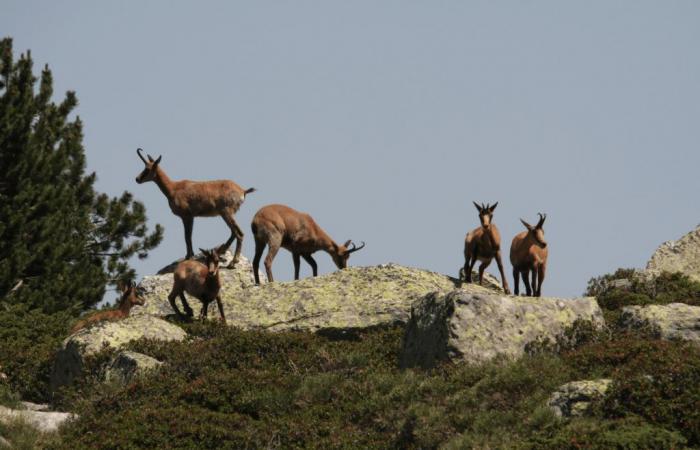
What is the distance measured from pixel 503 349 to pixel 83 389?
22.9ft

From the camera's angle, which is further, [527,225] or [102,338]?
[527,225]

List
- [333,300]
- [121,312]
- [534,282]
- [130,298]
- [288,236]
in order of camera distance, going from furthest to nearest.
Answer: [288,236]
[130,298]
[121,312]
[534,282]
[333,300]

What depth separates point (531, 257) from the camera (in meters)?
23.3

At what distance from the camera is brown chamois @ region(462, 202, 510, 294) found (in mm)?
23984

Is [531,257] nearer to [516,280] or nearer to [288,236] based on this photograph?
[516,280]

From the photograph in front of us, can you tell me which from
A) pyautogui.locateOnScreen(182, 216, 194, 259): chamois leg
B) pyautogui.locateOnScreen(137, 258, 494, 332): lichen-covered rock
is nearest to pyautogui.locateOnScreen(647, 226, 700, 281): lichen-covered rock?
pyautogui.locateOnScreen(137, 258, 494, 332): lichen-covered rock

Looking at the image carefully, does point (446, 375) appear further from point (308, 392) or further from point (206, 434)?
point (206, 434)

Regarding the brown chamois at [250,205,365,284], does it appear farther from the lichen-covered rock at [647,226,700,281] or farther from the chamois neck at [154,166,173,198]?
the lichen-covered rock at [647,226,700,281]

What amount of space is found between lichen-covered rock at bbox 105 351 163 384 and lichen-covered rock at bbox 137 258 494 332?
11.2ft

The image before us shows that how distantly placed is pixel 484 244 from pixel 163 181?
8.41 meters

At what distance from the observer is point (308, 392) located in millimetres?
16516

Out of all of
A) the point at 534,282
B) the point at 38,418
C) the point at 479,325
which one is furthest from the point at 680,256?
the point at 38,418

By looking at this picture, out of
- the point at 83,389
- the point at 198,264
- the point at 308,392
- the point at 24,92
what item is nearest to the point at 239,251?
the point at 198,264

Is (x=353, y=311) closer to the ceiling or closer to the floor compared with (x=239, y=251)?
closer to the floor
